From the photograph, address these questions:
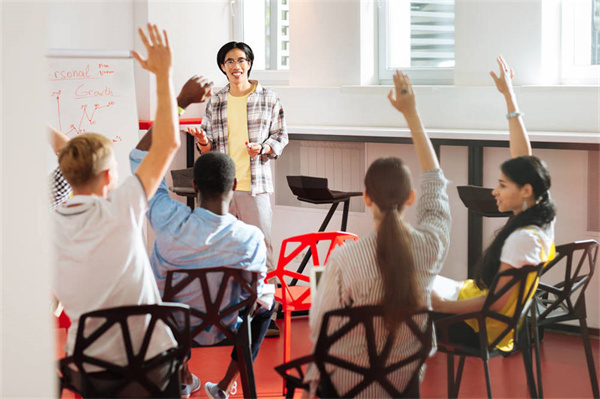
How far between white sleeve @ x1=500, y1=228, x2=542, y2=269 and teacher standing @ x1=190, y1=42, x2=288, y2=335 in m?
1.82

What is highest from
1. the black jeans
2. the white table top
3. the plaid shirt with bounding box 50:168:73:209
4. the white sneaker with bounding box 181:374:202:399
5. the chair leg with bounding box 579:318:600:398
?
the white table top

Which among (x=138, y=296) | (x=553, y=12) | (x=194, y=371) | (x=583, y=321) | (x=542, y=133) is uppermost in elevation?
(x=553, y=12)

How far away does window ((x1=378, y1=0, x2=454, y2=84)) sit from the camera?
3.84m

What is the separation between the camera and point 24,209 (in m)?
1.57

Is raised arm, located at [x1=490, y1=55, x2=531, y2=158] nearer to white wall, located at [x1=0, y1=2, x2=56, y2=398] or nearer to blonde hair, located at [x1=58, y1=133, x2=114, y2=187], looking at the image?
blonde hair, located at [x1=58, y1=133, x2=114, y2=187]

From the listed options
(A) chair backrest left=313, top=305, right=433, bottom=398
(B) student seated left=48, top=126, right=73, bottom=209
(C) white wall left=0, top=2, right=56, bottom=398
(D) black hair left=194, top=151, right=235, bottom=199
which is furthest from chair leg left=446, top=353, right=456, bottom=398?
(B) student seated left=48, top=126, right=73, bottom=209

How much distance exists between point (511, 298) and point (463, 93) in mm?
1515

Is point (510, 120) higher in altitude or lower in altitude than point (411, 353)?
higher

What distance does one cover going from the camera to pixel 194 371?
3576mm

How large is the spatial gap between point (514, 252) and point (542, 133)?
4.43 ft

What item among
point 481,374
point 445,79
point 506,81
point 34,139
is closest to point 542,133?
point 445,79

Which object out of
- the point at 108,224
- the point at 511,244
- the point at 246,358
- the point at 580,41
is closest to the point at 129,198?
the point at 108,224

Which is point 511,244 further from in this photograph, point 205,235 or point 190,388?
point 190,388

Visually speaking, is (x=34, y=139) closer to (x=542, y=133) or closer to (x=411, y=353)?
(x=411, y=353)
